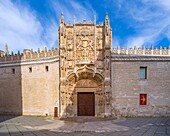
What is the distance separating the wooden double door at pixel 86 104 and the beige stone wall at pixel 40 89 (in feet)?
7.07

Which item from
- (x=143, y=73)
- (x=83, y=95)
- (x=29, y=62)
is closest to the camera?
(x=143, y=73)

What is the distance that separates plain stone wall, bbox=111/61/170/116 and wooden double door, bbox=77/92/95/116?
1.97 m

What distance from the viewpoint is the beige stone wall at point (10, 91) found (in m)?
15.6

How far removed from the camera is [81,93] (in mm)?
14273

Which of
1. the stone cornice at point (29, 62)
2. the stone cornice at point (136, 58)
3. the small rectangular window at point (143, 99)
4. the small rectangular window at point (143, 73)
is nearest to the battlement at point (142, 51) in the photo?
the stone cornice at point (136, 58)

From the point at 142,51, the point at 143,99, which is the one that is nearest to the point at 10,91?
the point at 143,99

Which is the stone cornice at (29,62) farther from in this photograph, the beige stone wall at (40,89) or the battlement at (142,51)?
the battlement at (142,51)

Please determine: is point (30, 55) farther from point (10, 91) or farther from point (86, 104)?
point (86, 104)

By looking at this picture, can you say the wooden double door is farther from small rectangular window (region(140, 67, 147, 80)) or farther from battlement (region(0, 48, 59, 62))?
small rectangular window (region(140, 67, 147, 80))

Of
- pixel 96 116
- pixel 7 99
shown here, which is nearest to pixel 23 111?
pixel 7 99

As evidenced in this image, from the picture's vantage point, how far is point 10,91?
15969 mm

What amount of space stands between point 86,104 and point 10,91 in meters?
8.38

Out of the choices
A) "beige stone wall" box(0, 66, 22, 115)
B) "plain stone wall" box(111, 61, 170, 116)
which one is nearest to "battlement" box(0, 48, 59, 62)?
"beige stone wall" box(0, 66, 22, 115)

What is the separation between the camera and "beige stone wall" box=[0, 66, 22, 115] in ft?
51.2
